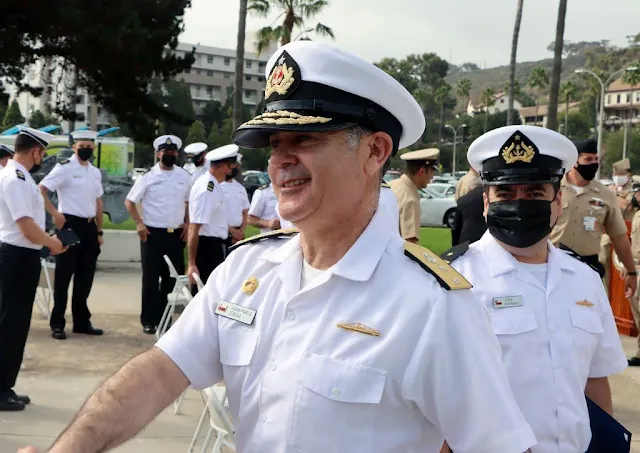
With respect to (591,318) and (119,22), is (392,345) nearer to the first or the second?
(591,318)

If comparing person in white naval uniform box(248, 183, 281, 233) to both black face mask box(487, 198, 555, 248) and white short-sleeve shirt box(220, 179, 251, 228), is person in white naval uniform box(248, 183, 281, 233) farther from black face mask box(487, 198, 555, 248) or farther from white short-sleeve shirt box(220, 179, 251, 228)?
black face mask box(487, 198, 555, 248)

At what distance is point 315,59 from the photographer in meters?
1.69

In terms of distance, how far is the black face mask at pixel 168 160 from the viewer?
8227 millimetres

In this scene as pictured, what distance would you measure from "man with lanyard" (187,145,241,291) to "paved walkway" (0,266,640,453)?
99 centimetres

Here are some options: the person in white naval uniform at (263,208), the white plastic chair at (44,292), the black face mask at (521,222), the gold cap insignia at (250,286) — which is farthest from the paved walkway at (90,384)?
the gold cap insignia at (250,286)

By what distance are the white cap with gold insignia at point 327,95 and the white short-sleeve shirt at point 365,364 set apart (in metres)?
0.24

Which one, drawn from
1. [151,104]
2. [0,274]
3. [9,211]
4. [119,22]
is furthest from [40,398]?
[151,104]

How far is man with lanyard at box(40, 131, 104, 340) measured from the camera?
7.45m

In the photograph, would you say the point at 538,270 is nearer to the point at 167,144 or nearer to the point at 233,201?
the point at 167,144

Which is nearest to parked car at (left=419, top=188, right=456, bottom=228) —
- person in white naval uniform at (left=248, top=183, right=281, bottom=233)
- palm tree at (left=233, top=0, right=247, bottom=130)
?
palm tree at (left=233, top=0, right=247, bottom=130)

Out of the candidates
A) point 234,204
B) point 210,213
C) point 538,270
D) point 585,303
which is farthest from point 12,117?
point 585,303

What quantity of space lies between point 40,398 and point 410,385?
4717mm

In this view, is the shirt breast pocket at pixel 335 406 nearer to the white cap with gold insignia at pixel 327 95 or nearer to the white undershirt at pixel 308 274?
the white undershirt at pixel 308 274

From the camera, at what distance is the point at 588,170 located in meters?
6.05
